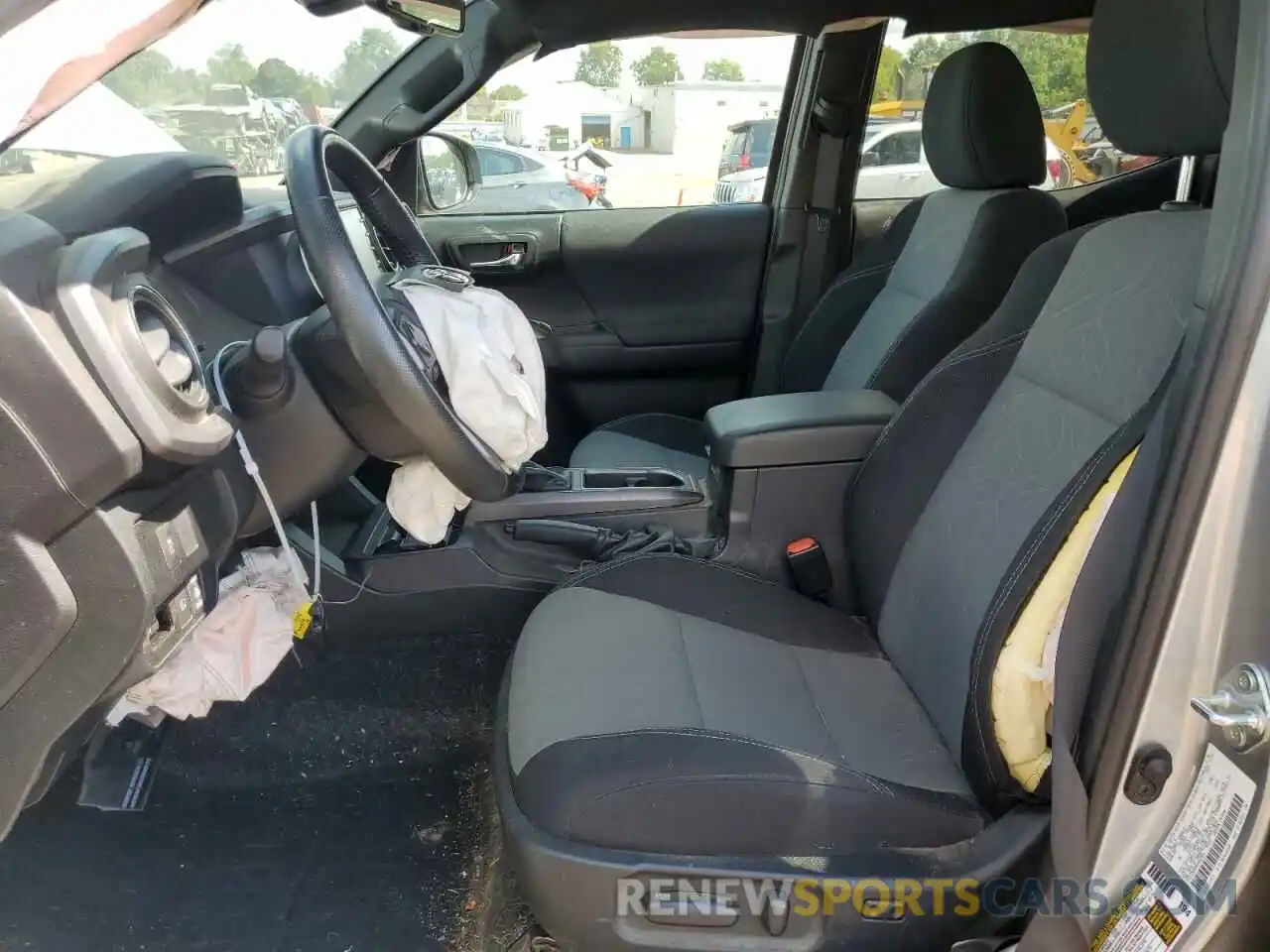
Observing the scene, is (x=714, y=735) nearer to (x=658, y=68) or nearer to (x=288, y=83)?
(x=288, y=83)

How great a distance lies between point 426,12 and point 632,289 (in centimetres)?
137

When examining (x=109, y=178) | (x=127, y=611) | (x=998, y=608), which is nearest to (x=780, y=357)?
(x=998, y=608)

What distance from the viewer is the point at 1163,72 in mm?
1102

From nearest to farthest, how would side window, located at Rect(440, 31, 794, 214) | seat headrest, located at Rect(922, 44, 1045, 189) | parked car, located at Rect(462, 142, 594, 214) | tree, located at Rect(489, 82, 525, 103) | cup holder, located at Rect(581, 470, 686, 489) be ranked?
cup holder, located at Rect(581, 470, 686, 489)
seat headrest, located at Rect(922, 44, 1045, 189)
tree, located at Rect(489, 82, 525, 103)
side window, located at Rect(440, 31, 794, 214)
parked car, located at Rect(462, 142, 594, 214)

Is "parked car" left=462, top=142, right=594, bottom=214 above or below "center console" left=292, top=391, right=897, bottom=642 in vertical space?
above

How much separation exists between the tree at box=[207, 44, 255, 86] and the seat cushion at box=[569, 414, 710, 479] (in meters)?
0.96

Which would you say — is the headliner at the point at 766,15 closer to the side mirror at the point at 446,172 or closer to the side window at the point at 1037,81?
the side window at the point at 1037,81

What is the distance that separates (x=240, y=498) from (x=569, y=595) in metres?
0.47

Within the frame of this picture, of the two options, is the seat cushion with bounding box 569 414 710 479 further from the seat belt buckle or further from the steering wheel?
the steering wheel

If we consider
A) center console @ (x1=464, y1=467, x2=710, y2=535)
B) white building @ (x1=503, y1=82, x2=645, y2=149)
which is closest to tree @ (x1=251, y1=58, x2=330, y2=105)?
white building @ (x1=503, y1=82, x2=645, y2=149)

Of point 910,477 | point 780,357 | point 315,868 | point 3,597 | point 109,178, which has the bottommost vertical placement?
point 315,868

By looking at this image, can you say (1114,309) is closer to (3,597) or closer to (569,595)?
(569,595)

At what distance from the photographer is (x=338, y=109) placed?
2172 mm

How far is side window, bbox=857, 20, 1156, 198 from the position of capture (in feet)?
7.48
